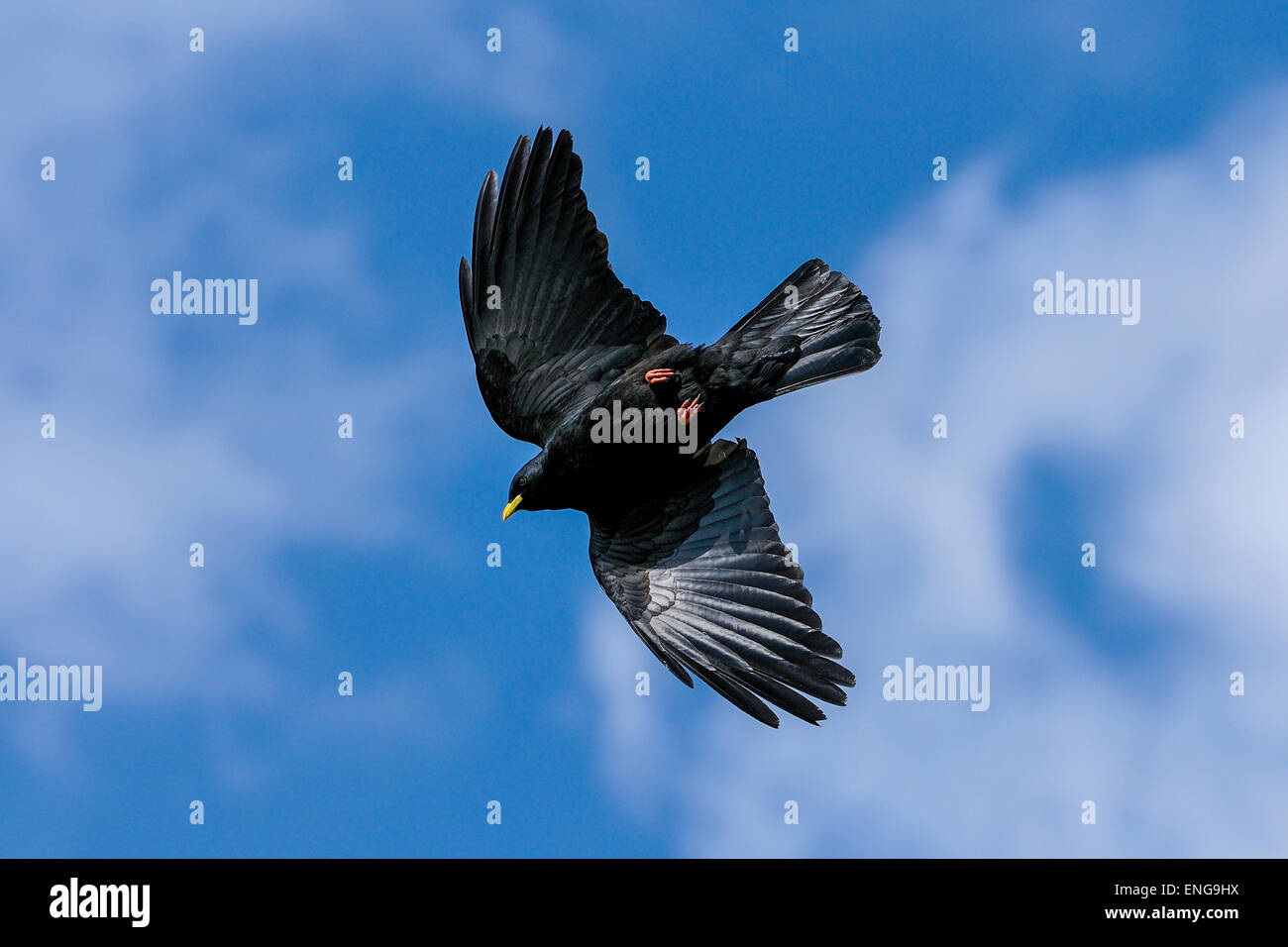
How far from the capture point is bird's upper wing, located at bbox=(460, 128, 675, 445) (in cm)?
1237

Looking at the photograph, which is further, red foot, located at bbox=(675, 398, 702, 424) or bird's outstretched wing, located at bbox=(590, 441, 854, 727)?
red foot, located at bbox=(675, 398, 702, 424)

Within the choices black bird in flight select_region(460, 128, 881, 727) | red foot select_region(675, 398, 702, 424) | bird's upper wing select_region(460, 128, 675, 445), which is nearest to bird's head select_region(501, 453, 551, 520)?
black bird in flight select_region(460, 128, 881, 727)

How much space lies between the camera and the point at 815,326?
1179cm

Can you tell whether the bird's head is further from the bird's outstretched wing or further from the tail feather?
the tail feather

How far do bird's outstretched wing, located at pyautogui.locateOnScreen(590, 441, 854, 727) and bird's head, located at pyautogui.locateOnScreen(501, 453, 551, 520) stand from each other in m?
0.50

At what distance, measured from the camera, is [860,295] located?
39.1 ft

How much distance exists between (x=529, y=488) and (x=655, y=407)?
1.38 m

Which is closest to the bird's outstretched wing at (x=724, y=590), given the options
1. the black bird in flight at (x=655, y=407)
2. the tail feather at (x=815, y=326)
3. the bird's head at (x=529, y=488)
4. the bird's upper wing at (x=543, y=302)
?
the black bird in flight at (x=655, y=407)

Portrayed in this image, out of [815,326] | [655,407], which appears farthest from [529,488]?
[815,326]

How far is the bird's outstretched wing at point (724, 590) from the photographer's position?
10680 millimetres

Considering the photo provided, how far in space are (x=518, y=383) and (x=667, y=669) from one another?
311 cm
